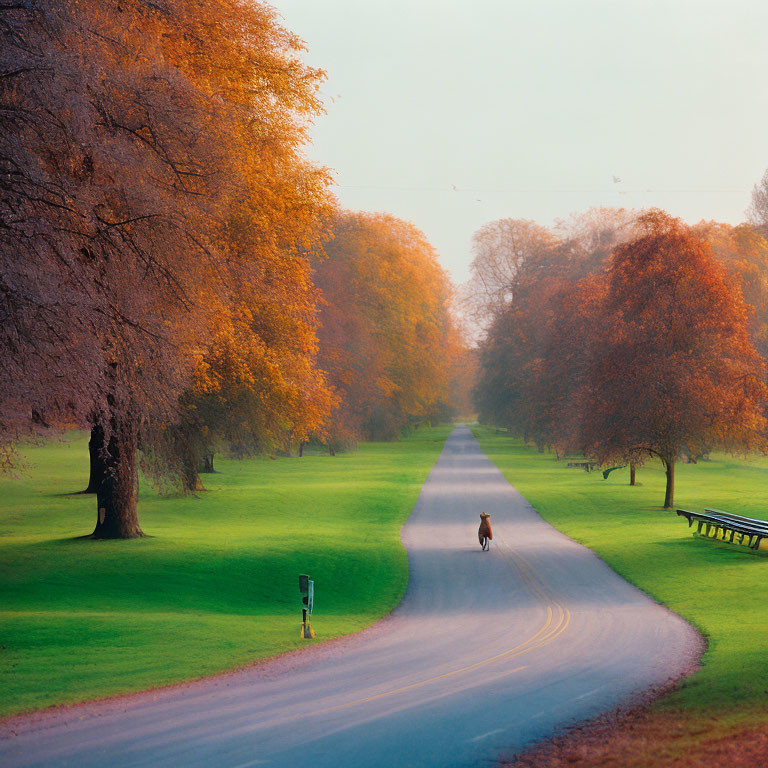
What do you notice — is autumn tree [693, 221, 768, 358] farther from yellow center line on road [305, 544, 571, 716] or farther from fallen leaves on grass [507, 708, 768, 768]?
fallen leaves on grass [507, 708, 768, 768]

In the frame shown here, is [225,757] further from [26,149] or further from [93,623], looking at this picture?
[26,149]

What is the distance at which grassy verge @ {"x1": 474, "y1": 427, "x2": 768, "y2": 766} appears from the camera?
8906 mm

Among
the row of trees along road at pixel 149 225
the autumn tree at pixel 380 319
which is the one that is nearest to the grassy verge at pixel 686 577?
the row of trees along road at pixel 149 225

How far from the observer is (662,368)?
3186 centimetres

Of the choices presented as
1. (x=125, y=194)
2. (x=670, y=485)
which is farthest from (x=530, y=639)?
(x=670, y=485)

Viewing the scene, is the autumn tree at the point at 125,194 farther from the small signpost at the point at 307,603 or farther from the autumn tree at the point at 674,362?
the autumn tree at the point at 674,362

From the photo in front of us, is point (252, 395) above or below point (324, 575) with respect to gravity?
above

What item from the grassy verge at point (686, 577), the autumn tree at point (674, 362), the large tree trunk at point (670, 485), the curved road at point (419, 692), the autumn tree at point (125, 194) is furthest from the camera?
the large tree trunk at point (670, 485)

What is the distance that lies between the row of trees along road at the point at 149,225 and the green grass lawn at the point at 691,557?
9172 mm

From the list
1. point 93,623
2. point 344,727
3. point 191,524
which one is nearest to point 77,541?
point 191,524

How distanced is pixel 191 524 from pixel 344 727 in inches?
818

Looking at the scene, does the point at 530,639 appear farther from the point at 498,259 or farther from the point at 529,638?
the point at 498,259

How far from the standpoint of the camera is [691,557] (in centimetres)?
2244

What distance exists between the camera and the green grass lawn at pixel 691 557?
431 inches
